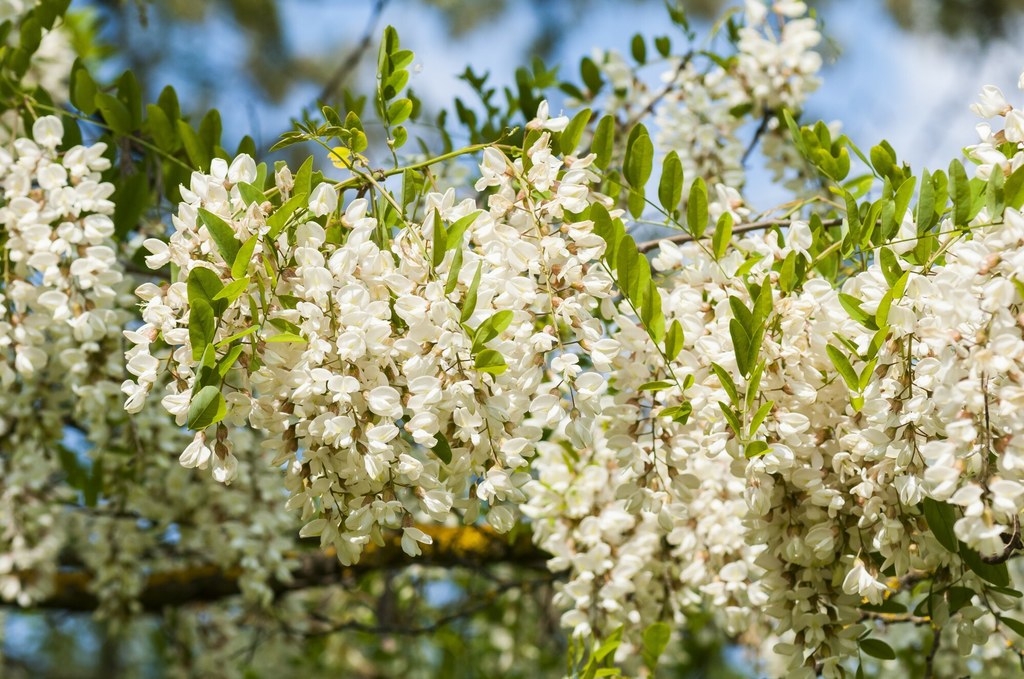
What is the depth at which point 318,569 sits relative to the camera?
246 centimetres

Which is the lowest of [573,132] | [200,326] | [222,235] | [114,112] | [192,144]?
[200,326]

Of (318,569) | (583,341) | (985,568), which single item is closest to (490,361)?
(583,341)

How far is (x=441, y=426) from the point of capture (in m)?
1.12

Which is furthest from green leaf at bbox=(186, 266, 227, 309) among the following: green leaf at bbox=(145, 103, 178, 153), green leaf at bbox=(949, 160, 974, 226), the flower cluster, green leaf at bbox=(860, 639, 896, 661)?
green leaf at bbox=(860, 639, 896, 661)

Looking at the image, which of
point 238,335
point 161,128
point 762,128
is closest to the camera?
point 238,335

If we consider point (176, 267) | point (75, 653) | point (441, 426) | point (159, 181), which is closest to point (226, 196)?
point (176, 267)

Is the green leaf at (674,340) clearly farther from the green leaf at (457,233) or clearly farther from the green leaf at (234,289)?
the green leaf at (234,289)

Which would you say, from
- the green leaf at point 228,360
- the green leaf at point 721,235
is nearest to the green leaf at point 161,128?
the green leaf at point 228,360

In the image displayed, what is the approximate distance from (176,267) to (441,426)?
37 cm

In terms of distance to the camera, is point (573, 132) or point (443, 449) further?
point (573, 132)

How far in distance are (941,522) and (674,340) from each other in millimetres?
362

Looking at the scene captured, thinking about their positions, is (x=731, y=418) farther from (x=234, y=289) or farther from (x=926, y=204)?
(x=234, y=289)

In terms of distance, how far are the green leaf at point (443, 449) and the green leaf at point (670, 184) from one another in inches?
17.7

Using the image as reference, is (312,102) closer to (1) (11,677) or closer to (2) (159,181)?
(2) (159,181)
